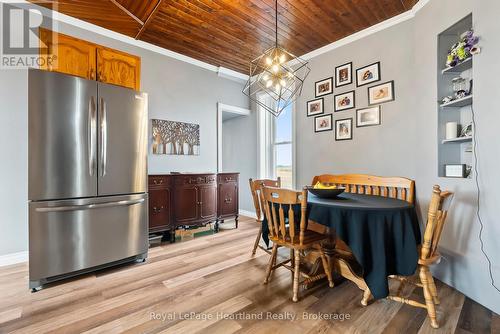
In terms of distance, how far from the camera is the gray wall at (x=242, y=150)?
4.81 m

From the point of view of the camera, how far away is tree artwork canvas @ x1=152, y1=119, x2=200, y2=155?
3609mm

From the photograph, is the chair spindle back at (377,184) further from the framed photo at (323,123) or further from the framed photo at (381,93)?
the framed photo at (381,93)

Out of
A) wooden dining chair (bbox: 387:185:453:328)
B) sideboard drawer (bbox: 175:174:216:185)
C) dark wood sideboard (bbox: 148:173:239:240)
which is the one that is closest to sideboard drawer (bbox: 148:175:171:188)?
dark wood sideboard (bbox: 148:173:239:240)

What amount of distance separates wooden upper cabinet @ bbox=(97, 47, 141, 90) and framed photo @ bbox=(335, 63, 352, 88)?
8.84 feet

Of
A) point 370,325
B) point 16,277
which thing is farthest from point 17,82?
point 370,325

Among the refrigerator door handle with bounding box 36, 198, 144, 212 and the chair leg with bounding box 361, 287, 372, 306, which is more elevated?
the refrigerator door handle with bounding box 36, 198, 144, 212

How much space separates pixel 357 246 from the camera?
165cm

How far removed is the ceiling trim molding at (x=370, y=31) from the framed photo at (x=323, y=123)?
1.01 metres

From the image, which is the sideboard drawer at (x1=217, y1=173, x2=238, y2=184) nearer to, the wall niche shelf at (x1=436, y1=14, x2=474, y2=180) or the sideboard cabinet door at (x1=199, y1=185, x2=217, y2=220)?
the sideboard cabinet door at (x1=199, y1=185, x2=217, y2=220)

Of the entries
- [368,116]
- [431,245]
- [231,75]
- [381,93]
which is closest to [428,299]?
[431,245]

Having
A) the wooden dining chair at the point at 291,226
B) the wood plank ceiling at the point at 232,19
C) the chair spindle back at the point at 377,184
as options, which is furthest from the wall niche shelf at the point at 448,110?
the wooden dining chair at the point at 291,226

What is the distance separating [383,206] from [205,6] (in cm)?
276

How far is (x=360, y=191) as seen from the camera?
2.87 m

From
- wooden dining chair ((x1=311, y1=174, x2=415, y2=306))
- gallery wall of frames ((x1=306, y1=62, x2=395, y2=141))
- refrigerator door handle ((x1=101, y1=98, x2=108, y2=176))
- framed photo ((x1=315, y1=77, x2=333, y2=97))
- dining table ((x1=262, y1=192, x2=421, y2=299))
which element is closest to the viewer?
dining table ((x1=262, y1=192, x2=421, y2=299))
